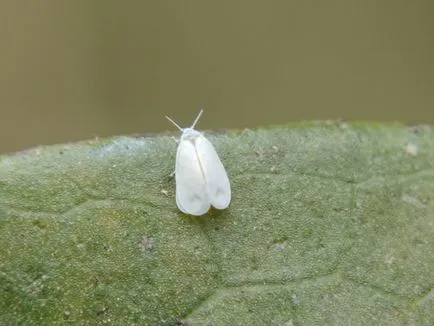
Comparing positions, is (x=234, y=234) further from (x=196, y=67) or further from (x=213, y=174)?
(x=196, y=67)

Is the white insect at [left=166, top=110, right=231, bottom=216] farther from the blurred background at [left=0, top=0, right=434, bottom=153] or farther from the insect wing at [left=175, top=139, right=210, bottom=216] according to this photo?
the blurred background at [left=0, top=0, right=434, bottom=153]

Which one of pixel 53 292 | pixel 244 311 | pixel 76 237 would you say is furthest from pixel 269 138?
pixel 53 292

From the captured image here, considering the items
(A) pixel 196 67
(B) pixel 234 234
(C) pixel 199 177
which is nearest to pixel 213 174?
(C) pixel 199 177

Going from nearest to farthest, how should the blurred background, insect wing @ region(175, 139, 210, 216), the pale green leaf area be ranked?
the pale green leaf area
insect wing @ region(175, 139, 210, 216)
the blurred background

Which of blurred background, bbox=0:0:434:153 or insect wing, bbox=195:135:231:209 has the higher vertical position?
blurred background, bbox=0:0:434:153

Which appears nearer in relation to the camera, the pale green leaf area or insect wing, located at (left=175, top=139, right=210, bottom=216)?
the pale green leaf area

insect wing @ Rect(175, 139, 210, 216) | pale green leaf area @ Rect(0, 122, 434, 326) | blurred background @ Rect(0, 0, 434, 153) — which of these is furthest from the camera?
blurred background @ Rect(0, 0, 434, 153)

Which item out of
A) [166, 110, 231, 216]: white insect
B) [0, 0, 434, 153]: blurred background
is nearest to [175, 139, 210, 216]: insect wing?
[166, 110, 231, 216]: white insect
